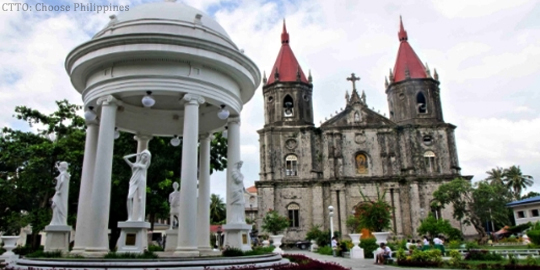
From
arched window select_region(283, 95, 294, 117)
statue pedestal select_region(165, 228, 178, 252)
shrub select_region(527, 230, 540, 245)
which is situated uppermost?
arched window select_region(283, 95, 294, 117)

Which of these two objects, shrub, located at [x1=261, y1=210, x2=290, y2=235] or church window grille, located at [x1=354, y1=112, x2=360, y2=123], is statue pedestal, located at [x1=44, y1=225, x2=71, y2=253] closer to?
shrub, located at [x1=261, y1=210, x2=290, y2=235]

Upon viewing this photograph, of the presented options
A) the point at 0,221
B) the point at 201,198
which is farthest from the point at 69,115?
the point at 201,198

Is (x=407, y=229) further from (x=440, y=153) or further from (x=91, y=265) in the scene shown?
(x=91, y=265)

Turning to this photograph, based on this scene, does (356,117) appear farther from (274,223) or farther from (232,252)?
(232,252)

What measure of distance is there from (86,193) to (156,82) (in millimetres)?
3866

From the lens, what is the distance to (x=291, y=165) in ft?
146

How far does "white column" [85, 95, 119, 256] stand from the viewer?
10.4 m

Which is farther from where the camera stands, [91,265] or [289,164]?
[289,164]

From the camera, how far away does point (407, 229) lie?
139 ft

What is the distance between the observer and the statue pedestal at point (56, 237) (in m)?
11.5

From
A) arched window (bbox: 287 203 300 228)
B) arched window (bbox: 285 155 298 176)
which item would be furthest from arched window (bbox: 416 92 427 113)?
arched window (bbox: 287 203 300 228)

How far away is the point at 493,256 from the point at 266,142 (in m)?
29.8

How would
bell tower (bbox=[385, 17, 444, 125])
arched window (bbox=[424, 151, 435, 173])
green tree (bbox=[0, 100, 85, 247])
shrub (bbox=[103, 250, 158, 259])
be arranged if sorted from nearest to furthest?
shrub (bbox=[103, 250, 158, 259]) < green tree (bbox=[0, 100, 85, 247]) < arched window (bbox=[424, 151, 435, 173]) < bell tower (bbox=[385, 17, 444, 125])

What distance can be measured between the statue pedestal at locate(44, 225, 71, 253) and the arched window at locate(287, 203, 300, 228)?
3284 cm
